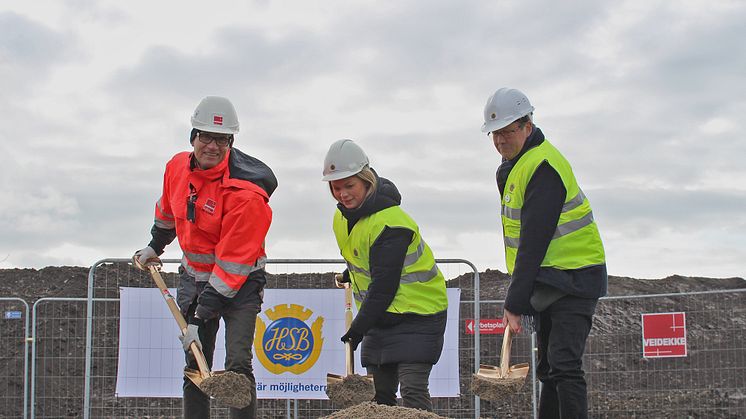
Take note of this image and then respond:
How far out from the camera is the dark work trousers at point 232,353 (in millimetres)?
5566

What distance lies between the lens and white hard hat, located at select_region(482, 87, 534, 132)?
5.25 meters

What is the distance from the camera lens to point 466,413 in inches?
462

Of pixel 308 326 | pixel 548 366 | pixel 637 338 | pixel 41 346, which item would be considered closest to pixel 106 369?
pixel 41 346

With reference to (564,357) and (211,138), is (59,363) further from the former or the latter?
(564,357)

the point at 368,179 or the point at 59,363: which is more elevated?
the point at 368,179

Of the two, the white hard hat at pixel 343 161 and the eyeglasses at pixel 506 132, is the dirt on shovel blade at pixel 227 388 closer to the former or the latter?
the white hard hat at pixel 343 161

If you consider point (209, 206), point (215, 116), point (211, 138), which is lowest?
point (209, 206)

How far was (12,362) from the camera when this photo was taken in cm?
1670

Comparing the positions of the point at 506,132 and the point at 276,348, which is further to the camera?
the point at 276,348

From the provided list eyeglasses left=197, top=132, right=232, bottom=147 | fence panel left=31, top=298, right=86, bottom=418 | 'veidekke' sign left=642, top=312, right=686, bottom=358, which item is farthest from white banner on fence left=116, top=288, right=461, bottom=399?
eyeglasses left=197, top=132, right=232, bottom=147

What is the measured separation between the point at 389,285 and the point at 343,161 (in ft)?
2.68

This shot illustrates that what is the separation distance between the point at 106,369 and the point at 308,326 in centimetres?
489

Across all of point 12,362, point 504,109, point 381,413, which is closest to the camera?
point 381,413

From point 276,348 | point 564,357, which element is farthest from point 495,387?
point 276,348
